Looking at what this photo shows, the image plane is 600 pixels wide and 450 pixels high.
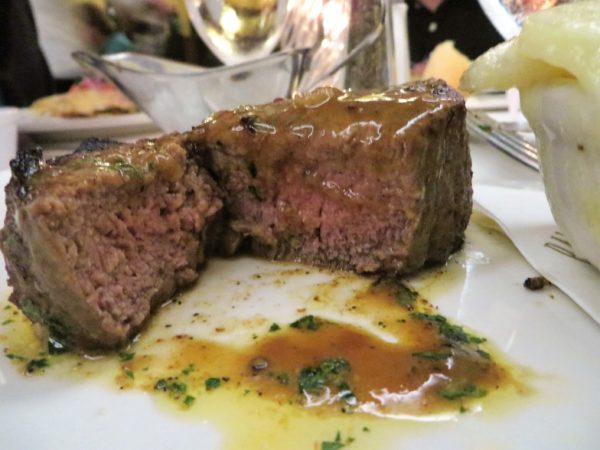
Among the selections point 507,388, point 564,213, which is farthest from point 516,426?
point 564,213

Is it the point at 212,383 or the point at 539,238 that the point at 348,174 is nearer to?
the point at 539,238

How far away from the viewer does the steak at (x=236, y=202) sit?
68.5 inches

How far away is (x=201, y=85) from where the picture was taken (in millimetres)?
3604

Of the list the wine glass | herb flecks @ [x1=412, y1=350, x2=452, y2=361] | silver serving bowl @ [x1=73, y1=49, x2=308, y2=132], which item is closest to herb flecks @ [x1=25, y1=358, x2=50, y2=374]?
herb flecks @ [x1=412, y1=350, x2=452, y2=361]

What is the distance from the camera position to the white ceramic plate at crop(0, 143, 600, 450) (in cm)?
139

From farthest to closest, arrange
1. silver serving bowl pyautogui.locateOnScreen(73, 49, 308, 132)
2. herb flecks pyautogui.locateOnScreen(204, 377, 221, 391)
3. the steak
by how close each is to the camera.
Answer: silver serving bowl pyautogui.locateOnScreen(73, 49, 308, 132), the steak, herb flecks pyautogui.locateOnScreen(204, 377, 221, 391)

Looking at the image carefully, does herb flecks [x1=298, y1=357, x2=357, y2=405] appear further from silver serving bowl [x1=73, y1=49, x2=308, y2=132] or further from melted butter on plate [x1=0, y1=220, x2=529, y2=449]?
silver serving bowl [x1=73, y1=49, x2=308, y2=132]

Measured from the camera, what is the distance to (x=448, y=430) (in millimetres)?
1405

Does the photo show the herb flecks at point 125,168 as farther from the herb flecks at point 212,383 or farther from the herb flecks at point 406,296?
the herb flecks at point 406,296

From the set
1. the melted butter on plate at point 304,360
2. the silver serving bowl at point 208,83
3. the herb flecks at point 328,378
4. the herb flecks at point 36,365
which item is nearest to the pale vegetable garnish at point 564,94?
the melted butter on plate at point 304,360

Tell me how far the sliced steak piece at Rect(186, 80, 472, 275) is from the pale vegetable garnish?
0.68 feet

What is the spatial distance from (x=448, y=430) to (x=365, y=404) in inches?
8.1

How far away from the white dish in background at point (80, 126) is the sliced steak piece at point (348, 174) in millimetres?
2199

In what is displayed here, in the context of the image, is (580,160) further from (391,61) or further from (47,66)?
(47,66)
